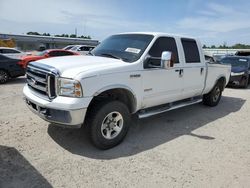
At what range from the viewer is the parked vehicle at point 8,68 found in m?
10.2

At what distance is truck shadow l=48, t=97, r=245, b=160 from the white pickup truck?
22 cm

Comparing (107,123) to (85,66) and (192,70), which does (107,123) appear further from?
(192,70)

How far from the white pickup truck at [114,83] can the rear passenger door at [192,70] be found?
0.05 ft

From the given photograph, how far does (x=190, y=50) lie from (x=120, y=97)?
2459 millimetres

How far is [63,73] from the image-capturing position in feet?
11.8

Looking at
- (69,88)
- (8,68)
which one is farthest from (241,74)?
(8,68)

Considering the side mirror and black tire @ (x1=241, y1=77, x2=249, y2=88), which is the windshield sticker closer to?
the side mirror

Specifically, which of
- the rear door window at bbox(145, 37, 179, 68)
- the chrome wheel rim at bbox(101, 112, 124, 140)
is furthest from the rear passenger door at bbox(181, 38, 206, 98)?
the chrome wheel rim at bbox(101, 112, 124, 140)

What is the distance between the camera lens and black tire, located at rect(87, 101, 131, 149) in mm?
3826

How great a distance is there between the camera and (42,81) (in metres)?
3.86

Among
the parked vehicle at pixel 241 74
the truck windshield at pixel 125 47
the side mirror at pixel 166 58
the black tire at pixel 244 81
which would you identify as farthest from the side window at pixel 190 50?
the black tire at pixel 244 81

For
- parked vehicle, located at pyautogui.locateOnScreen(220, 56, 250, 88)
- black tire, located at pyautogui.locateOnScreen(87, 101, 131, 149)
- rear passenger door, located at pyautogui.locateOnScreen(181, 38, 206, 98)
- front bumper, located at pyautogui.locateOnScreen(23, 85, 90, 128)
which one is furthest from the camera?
parked vehicle, located at pyautogui.locateOnScreen(220, 56, 250, 88)

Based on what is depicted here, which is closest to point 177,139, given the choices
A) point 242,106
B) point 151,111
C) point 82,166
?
point 151,111

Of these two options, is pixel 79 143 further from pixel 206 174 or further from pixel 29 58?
pixel 29 58
